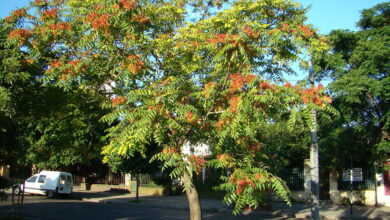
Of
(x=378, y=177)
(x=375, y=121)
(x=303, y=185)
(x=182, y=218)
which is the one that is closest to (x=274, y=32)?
(x=182, y=218)

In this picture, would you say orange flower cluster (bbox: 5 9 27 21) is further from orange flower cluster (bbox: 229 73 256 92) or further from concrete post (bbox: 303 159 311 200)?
concrete post (bbox: 303 159 311 200)

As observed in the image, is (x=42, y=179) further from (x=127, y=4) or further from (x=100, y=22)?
(x=127, y=4)

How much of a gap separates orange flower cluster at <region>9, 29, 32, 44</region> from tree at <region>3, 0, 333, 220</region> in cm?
3

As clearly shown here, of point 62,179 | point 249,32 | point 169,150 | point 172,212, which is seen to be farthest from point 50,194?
point 249,32

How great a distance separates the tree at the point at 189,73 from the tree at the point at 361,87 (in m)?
10.1

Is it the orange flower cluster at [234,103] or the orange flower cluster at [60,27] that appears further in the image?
the orange flower cluster at [60,27]

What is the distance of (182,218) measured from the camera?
18094 millimetres

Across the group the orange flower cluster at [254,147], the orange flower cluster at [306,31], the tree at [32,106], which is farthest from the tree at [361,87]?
the tree at [32,106]

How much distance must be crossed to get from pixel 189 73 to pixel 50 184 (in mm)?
22199

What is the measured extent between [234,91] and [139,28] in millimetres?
2354

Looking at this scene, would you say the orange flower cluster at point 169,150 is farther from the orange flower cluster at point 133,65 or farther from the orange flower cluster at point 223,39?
the orange flower cluster at point 223,39

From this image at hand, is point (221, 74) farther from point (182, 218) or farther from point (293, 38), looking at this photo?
point (182, 218)

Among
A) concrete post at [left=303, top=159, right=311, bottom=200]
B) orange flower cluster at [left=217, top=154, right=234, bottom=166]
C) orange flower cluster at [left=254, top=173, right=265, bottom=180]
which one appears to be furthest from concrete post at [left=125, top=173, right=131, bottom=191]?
orange flower cluster at [left=254, top=173, right=265, bottom=180]

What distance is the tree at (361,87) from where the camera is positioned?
18.3 metres
